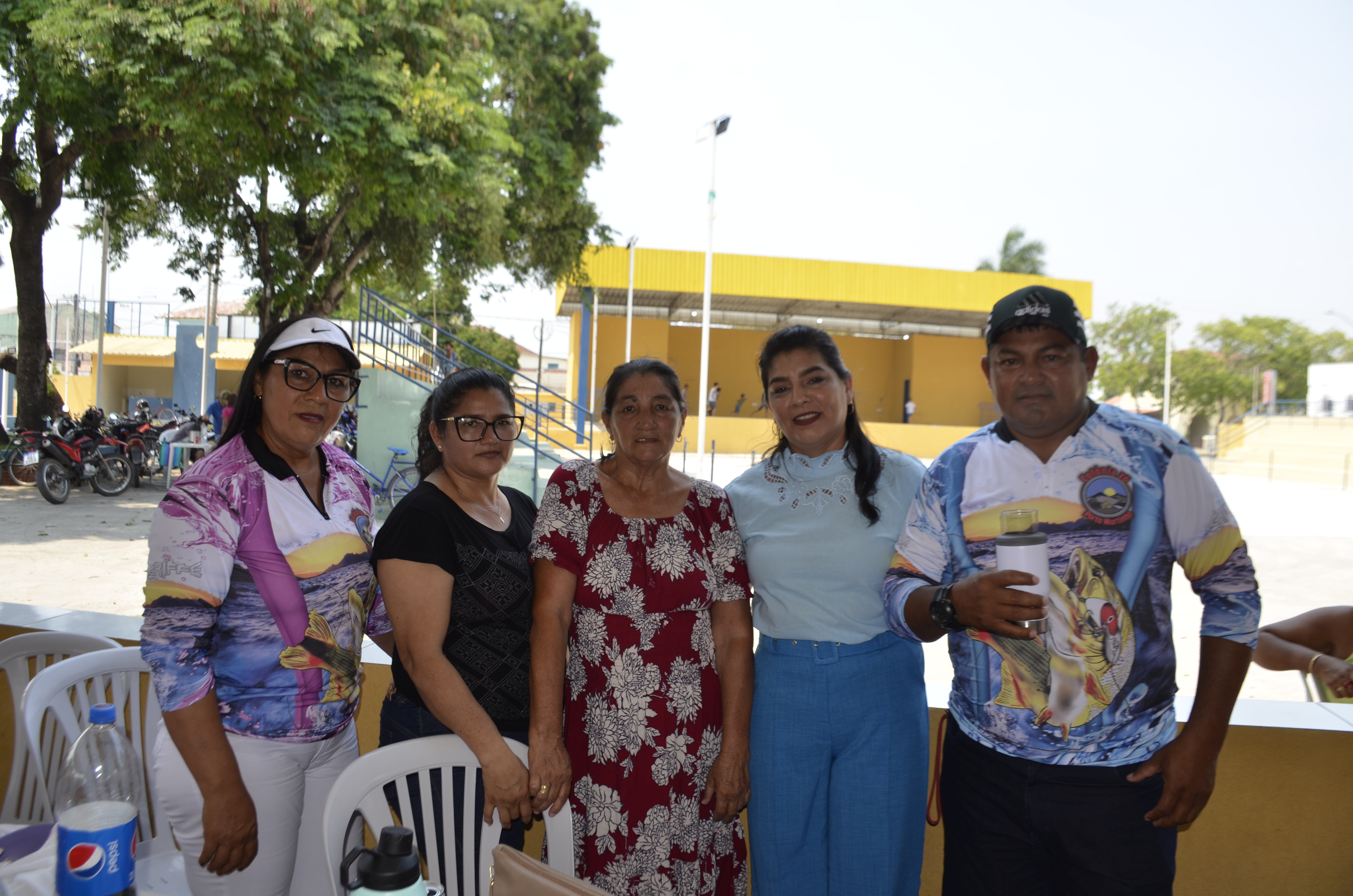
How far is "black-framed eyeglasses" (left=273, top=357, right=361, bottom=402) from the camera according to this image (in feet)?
5.83

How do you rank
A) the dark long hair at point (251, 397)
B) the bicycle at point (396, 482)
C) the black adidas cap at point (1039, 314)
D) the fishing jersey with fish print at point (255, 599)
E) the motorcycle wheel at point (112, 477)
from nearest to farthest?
the fishing jersey with fish print at point (255, 599), the black adidas cap at point (1039, 314), the dark long hair at point (251, 397), the bicycle at point (396, 482), the motorcycle wheel at point (112, 477)

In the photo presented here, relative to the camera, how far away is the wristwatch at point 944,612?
62.4 inches

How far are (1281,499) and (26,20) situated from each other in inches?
924

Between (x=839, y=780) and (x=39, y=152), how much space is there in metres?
11.8

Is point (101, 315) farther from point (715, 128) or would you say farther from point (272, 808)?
point (272, 808)

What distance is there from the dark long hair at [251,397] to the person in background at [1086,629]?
4.85 feet

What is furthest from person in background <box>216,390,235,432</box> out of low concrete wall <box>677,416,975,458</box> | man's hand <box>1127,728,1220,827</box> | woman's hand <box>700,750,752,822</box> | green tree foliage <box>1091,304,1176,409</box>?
green tree foliage <box>1091,304,1176,409</box>

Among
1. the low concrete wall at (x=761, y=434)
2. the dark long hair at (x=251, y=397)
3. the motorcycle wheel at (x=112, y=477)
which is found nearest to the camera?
the dark long hair at (x=251, y=397)

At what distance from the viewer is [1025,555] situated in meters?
1.42

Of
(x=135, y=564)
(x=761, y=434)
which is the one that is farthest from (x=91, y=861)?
(x=761, y=434)

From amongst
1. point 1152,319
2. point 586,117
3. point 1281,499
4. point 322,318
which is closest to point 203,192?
point 586,117

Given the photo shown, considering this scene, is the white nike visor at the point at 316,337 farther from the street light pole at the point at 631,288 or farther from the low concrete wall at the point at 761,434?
the low concrete wall at the point at 761,434

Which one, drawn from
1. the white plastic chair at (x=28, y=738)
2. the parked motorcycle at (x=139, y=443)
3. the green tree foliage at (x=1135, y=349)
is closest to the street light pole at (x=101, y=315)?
the parked motorcycle at (x=139, y=443)

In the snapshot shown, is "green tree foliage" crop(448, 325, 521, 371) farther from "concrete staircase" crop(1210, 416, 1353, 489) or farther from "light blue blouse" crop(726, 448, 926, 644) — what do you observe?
"light blue blouse" crop(726, 448, 926, 644)
